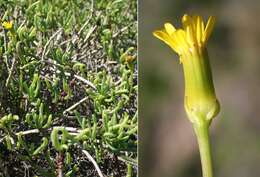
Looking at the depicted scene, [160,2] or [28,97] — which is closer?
[28,97]

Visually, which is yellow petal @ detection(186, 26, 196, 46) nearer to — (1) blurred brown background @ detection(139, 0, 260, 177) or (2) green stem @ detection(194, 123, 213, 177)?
(2) green stem @ detection(194, 123, 213, 177)

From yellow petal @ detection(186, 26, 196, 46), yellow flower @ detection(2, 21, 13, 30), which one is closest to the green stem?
yellow petal @ detection(186, 26, 196, 46)

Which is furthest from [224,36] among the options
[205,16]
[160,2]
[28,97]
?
[28,97]

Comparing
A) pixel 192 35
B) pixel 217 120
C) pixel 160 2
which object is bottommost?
pixel 217 120

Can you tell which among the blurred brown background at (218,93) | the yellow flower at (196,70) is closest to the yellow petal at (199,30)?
the yellow flower at (196,70)

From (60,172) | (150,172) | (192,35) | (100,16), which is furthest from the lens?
(150,172)

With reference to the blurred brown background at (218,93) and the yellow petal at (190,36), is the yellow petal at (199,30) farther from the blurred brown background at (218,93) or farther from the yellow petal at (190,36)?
the blurred brown background at (218,93)

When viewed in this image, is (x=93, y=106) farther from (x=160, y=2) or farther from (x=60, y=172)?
(x=160, y=2)
